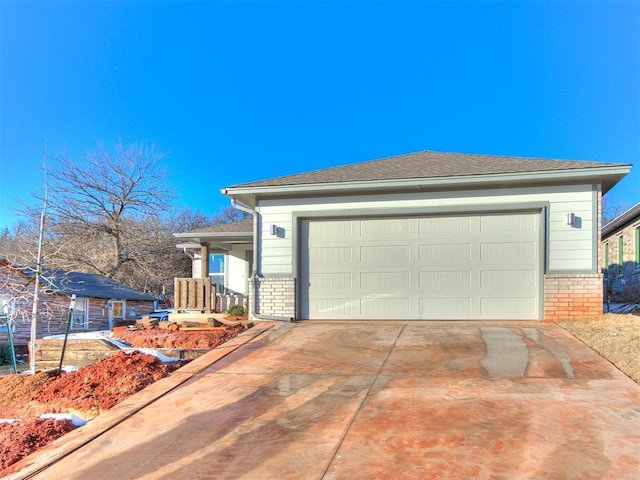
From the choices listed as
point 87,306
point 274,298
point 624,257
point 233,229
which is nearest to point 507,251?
point 274,298

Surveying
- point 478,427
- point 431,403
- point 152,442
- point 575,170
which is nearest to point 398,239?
point 575,170

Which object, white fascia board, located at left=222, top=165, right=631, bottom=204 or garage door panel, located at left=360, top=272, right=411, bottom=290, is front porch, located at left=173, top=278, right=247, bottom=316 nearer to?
white fascia board, located at left=222, top=165, right=631, bottom=204

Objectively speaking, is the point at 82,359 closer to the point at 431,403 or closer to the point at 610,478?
the point at 431,403

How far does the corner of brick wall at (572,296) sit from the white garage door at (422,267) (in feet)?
0.88

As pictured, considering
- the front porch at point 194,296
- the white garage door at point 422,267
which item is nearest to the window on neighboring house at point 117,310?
the front porch at point 194,296

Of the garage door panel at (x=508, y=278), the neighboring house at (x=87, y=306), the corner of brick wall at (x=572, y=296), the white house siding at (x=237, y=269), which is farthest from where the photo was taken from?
the neighboring house at (x=87, y=306)

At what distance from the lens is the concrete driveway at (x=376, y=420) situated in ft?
11.1

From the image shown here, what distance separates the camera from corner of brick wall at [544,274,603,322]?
28.2 ft

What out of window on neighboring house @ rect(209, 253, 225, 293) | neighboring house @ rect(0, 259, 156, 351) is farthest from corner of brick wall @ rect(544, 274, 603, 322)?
neighboring house @ rect(0, 259, 156, 351)

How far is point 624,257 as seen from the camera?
1661 cm

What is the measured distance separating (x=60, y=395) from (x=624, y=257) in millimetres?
17962

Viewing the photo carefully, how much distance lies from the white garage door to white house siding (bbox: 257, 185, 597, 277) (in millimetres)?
266

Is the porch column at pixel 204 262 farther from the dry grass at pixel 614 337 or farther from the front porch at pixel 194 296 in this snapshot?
the dry grass at pixel 614 337

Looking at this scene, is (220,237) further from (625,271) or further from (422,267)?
(625,271)
